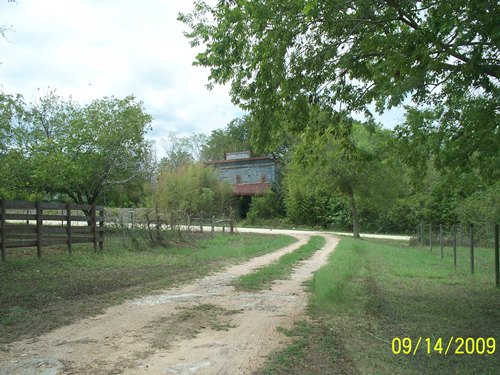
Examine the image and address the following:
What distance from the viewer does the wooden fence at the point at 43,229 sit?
13.1m

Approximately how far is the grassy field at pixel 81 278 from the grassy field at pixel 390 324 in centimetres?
358

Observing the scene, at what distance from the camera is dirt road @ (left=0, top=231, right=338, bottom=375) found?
200 inches

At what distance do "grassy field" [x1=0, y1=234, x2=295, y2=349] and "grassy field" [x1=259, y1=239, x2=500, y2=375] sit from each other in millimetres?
3576

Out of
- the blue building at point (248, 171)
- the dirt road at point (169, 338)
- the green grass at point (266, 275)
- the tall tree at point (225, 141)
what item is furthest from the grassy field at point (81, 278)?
the tall tree at point (225, 141)

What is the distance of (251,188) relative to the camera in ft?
193

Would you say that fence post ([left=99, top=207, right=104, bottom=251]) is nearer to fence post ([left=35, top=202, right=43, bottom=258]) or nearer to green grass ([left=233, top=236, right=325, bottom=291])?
fence post ([left=35, top=202, right=43, bottom=258])

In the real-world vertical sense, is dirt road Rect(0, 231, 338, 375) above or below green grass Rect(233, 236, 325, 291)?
above

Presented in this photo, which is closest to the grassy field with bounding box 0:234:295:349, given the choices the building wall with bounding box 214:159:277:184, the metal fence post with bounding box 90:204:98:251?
the metal fence post with bounding box 90:204:98:251

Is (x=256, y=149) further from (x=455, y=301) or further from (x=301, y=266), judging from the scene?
(x=301, y=266)
